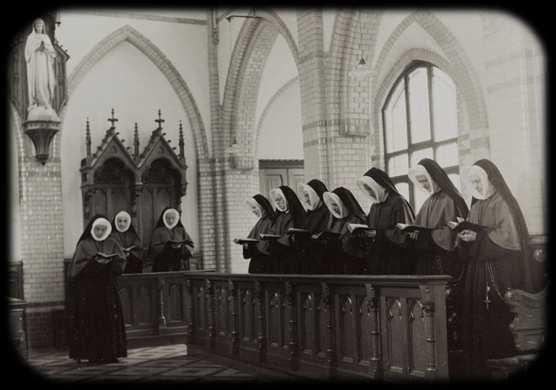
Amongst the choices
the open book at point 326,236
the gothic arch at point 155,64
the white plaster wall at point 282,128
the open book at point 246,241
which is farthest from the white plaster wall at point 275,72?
the open book at point 326,236

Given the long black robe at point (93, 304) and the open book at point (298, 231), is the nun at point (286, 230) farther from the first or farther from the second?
the long black robe at point (93, 304)

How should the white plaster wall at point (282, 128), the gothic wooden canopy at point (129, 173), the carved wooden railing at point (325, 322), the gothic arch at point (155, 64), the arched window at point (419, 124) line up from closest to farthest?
the carved wooden railing at point (325, 322) → the gothic wooden canopy at point (129, 173) → the gothic arch at point (155, 64) → the arched window at point (419, 124) → the white plaster wall at point (282, 128)

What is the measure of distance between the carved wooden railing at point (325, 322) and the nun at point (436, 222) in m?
0.63

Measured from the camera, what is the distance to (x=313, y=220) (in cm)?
910

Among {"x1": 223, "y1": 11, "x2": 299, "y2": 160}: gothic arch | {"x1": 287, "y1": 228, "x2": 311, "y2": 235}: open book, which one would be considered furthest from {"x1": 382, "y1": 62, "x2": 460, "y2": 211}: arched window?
{"x1": 287, "y1": 228, "x2": 311, "y2": 235}: open book

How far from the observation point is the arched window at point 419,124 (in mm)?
15820

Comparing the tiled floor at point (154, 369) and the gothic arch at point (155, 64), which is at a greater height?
the gothic arch at point (155, 64)

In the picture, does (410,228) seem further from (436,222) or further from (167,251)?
(167,251)

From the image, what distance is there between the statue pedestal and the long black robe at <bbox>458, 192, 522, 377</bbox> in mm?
8103

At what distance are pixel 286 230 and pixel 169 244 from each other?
15.1 ft

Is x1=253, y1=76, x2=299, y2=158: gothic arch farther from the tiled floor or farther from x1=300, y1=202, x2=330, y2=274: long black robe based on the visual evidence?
x1=300, y1=202, x2=330, y2=274: long black robe

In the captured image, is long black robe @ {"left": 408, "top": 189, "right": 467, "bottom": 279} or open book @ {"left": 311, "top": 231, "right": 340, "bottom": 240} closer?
long black robe @ {"left": 408, "top": 189, "right": 467, "bottom": 279}

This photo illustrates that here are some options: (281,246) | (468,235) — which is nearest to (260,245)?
(281,246)

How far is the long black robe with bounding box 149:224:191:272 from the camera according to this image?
44.6ft
